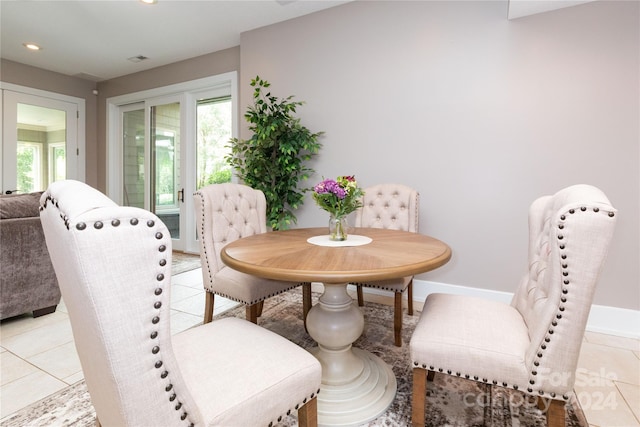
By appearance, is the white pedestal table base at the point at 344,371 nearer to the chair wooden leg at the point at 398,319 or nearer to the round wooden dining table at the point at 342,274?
the round wooden dining table at the point at 342,274

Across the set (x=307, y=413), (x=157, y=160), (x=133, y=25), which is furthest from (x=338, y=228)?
(x=157, y=160)

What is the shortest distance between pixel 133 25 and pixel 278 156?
2251 mm

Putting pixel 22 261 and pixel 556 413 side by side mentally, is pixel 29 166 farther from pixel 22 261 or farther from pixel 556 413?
pixel 556 413

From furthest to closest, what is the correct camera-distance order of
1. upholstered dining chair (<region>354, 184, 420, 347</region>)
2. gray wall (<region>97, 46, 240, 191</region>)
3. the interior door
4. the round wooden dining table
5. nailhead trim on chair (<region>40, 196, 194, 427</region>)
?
the interior door, gray wall (<region>97, 46, 240, 191</region>), upholstered dining chair (<region>354, 184, 420, 347</region>), the round wooden dining table, nailhead trim on chair (<region>40, 196, 194, 427</region>)

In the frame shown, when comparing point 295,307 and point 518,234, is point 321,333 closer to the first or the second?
point 295,307

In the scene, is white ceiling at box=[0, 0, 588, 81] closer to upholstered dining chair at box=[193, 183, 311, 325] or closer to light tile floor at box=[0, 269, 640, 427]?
upholstered dining chair at box=[193, 183, 311, 325]

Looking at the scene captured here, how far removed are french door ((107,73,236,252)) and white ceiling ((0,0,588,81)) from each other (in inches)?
23.4

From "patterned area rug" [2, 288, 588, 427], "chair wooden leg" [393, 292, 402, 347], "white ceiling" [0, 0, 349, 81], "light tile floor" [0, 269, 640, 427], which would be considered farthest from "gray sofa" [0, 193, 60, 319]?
"chair wooden leg" [393, 292, 402, 347]

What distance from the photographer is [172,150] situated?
191 inches

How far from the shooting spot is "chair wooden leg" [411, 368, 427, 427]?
1.18m

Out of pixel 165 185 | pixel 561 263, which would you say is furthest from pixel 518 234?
pixel 165 185

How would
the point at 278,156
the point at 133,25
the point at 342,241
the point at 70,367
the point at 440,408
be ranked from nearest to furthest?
1. the point at 440,408
2. the point at 342,241
3. the point at 70,367
4. the point at 278,156
5. the point at 133,25

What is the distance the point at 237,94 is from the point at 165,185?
76.2 inches

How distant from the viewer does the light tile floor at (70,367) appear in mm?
1524
